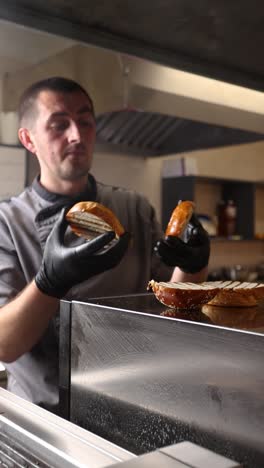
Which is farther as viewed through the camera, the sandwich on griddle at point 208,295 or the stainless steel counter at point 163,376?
the sandwich on griddle at point 208,295

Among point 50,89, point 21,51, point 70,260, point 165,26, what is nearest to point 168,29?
point 165,26

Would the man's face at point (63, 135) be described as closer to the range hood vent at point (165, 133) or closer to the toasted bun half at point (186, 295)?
the toasted bun half at point (186, 295)

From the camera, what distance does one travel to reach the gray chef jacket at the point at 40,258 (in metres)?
1.18

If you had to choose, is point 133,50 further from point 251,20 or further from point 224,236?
point 224,236

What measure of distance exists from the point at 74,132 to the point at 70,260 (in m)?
0.57

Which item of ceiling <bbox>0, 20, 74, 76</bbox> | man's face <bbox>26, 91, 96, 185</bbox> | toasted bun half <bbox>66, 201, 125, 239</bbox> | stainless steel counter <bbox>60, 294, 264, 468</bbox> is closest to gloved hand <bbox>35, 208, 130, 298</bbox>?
toasted bun half <bbox>66, 201, 125, 239</bbox>

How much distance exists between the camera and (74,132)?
4.49 feet

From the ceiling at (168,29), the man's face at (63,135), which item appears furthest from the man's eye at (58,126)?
the ceiling at (168,29)

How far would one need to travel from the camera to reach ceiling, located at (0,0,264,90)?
75 cm

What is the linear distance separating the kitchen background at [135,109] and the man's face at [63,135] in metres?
0.16

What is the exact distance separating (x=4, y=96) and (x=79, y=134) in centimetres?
92

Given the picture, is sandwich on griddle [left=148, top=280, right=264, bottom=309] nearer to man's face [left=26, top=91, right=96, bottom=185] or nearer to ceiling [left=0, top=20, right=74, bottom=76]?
man's face [left=26, top=91, right=96, bottom=185]

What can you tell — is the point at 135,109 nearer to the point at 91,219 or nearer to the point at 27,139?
the point at 27,139

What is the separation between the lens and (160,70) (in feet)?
6.89
